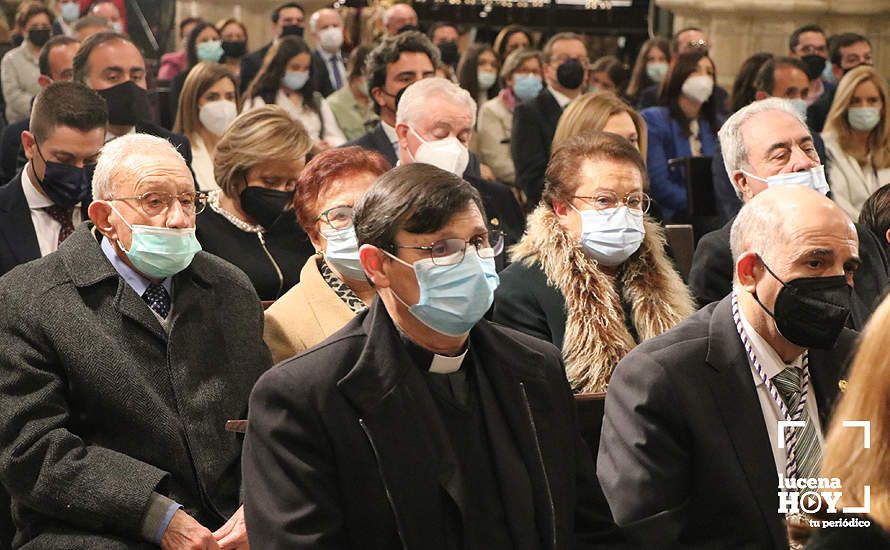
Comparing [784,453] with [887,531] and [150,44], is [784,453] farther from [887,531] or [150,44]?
[150,44]

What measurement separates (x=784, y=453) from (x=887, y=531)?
3.94 feet

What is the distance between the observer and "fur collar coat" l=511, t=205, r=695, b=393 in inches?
169

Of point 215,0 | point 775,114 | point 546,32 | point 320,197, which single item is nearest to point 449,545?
point 320,197

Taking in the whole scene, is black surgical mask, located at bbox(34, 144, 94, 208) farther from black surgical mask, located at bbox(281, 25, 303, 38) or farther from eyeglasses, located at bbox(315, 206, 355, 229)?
black surgical mask, located at bbox(281, 25, 303, 38)

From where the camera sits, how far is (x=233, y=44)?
35.8ft

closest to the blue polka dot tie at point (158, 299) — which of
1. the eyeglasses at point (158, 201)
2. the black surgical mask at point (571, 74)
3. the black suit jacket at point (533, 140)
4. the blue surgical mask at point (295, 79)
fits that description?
the eyeglasses at point (158, 201)

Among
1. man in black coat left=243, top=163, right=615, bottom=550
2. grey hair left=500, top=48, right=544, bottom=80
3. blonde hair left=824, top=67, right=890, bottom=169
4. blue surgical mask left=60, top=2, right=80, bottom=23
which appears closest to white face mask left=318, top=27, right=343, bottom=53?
grey hair left=500, top=48, right=544, bottom=80

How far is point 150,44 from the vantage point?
40.7 ft

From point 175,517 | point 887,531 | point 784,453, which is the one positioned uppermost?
point 887,531

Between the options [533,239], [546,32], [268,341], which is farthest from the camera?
[546,32]

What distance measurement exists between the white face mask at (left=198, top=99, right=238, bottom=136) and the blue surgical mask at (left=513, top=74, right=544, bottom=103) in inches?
115

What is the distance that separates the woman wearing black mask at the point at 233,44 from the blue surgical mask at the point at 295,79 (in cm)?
241

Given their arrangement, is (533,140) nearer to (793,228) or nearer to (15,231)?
(15,231)

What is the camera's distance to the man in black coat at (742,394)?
3.19 m
